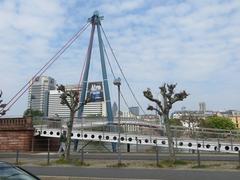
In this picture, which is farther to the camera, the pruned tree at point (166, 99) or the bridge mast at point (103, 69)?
the bridge mast at point (103, 69)

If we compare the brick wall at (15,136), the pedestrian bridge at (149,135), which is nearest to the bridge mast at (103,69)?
the pedestrian bridge at (149,135)

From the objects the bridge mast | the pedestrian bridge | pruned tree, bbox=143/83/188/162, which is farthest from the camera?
the bridge mast

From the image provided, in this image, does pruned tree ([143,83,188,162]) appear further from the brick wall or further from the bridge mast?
the bridge mast

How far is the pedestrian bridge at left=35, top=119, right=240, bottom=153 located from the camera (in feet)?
142

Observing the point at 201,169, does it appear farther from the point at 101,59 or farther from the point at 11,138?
the point at 101,59

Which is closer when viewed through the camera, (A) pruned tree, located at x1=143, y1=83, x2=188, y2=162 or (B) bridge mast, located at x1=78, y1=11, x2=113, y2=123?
(A) pruned tree, located at x1=143, y1=83, x2=188, y2=162

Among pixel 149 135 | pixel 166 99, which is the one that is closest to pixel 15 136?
pixel 149 135

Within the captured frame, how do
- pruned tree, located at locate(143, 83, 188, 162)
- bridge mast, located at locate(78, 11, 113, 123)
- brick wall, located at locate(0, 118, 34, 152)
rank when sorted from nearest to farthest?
pruned tree, located at locate(143, 83, 188, 162) < brick wall, located at locate(0, 118, 34, 152) < bridge mast, located at locate(78, 11, 113, 123)

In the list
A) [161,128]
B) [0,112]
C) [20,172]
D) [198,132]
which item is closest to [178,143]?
[198,132]

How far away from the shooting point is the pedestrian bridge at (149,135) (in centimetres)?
4328

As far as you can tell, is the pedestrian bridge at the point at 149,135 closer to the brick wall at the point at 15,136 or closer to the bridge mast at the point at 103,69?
the brick wall at the point at 15,136

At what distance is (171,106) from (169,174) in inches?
347

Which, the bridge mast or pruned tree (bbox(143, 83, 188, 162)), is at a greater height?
the bridge mast

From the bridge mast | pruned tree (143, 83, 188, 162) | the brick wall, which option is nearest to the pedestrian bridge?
the brick wall
